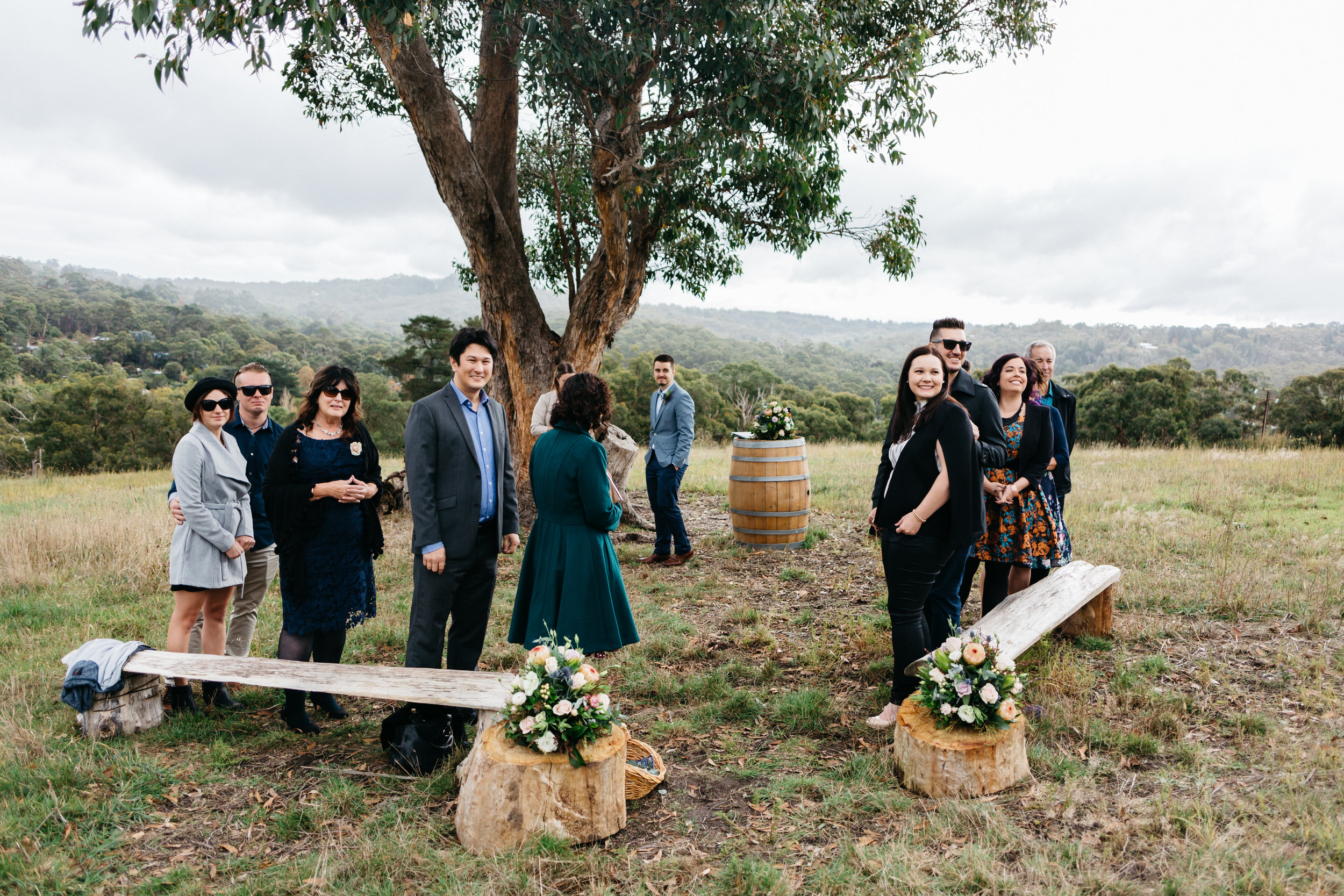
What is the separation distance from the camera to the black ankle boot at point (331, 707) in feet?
14.1

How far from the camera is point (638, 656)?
519cm

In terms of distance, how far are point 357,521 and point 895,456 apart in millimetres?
2939

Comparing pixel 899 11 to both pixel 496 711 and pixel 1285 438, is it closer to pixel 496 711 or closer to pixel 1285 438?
pixel 496 711

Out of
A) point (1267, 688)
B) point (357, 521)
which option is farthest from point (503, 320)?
point (1267, 688)

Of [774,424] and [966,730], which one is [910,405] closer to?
[966,730]

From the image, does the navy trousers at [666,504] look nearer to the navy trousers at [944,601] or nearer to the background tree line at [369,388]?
the navy trousers at [944,601]

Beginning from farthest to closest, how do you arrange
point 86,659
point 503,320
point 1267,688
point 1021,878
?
point 503,320
point 1267,688
point 86,659
point 1021,878

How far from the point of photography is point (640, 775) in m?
3.34

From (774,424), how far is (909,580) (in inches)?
172

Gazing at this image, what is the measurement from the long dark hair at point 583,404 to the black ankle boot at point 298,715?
6.79 ft

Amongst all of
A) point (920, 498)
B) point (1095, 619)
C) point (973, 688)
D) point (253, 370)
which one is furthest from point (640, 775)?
point (1095, 619)

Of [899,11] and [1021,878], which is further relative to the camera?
[899,11]

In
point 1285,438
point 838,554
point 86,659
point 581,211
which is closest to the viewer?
point 86,659

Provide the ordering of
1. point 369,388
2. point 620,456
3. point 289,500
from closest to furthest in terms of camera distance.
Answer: point 289,500 < point 620,456 < point 369,388
